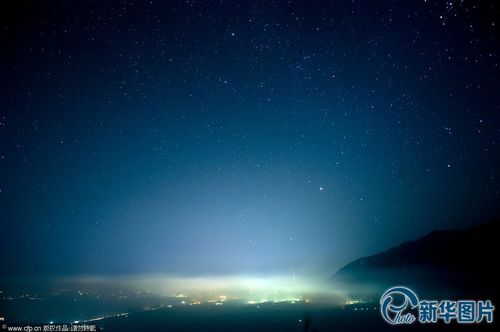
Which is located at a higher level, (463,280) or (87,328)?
(87,328)

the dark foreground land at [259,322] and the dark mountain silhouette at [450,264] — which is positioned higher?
the dark mountain silhouette at [450,264]

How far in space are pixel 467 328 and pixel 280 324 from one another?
7700 centimetres

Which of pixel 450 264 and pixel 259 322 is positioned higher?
pixel 450 264

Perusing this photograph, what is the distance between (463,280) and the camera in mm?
89312

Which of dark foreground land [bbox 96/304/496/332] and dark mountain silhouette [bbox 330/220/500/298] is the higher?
dark mountain silhouette [bbox 330/220/500/298]

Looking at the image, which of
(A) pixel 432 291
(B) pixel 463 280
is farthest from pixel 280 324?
(B) pixel 463 280

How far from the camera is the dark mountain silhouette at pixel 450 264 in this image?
81.6 m

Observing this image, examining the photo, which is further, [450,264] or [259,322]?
[450,264]

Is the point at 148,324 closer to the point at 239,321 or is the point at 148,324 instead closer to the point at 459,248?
the point at 239,321

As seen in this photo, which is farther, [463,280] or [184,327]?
[184,327]

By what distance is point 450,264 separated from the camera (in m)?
112

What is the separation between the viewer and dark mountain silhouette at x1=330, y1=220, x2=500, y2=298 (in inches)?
3211

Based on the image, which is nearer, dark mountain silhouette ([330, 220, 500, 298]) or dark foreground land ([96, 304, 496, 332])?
dark foreground land ([96, 304, 496, 332])

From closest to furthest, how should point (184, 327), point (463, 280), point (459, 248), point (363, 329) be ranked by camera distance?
point (363, 329)
point (463, 280)
point (184, 327)
point (459, 248)
